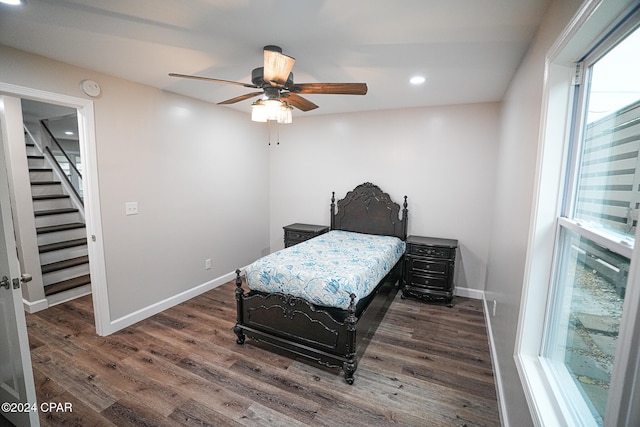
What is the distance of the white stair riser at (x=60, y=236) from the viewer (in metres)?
3.82

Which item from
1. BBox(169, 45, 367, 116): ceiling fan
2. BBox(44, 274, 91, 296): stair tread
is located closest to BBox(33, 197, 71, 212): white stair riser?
BBox(44, 274, 91, 296): stair tread

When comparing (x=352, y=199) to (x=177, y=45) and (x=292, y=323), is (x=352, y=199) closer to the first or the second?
(x=292, y=323)

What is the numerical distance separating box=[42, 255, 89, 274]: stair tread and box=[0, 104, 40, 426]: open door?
2.39 metres

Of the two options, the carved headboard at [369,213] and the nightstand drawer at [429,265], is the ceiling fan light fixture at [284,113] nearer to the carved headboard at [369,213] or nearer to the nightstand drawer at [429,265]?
the carved headboard at [369,213]

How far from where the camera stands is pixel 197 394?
207cm

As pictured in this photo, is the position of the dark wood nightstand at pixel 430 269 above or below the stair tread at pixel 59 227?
below

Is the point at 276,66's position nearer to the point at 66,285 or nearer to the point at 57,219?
the point at 66,285

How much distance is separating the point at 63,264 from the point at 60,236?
47cm

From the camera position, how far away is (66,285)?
11.8 ft

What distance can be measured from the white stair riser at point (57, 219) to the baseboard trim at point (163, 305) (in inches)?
90.8

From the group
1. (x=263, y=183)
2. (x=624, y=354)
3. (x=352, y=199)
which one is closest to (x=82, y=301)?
(x=263, y=183)

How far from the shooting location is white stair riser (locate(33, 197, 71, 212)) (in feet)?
13.4

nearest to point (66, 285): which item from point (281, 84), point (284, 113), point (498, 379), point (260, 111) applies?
point (260, 111)

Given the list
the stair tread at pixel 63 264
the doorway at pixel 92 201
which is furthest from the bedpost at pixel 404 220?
the stair tread at pixel 63 264
